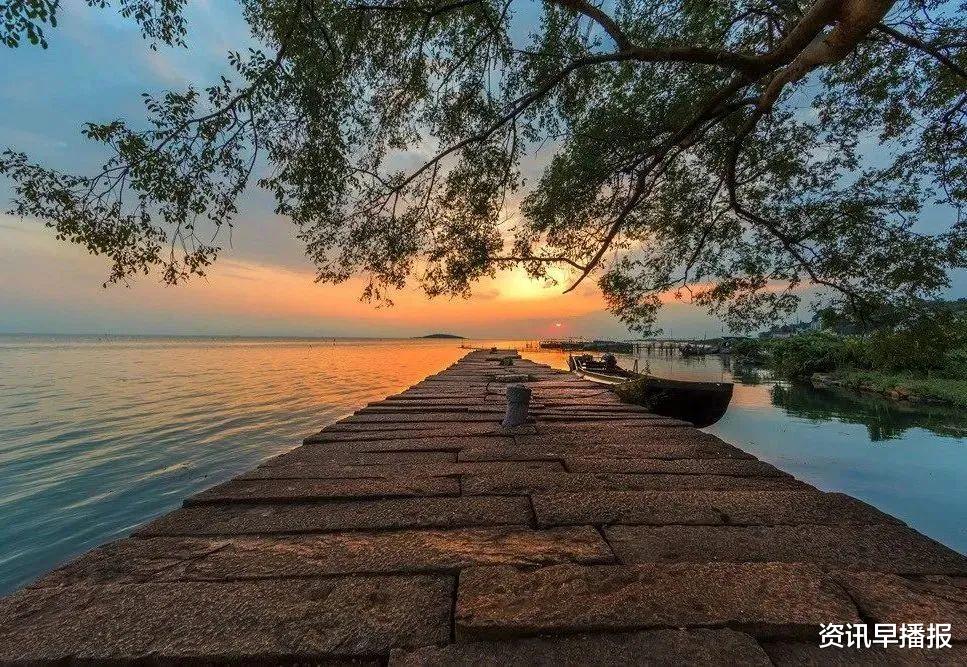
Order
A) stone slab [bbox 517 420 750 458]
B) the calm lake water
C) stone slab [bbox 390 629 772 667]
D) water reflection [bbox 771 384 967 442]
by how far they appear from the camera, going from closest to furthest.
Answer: stone slab [bbox 390 629 772 667] < stone slab [bbox 517 420 750 458] < the calm lake water < water reflection [bbox 771 384 967 442]

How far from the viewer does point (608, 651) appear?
1.66 meters

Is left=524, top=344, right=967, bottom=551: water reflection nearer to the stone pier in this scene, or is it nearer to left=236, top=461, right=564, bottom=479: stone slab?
the stone pier

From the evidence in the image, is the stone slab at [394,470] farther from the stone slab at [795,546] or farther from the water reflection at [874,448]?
Result: the water reflection at [874,448]

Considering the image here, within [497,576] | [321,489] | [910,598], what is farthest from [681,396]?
[497,576]

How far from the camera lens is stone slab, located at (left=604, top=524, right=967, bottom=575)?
92.8 inches

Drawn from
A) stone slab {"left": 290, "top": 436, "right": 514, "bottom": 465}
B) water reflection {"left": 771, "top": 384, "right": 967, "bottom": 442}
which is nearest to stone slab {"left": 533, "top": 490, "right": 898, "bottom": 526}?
stone slab {"left": 290, "top": 436, "right": 514, "bottom": 465}

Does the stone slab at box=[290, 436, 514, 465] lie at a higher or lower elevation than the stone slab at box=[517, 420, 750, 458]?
lower

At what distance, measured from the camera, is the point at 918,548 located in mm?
2510

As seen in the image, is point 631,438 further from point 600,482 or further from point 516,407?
point 600,482

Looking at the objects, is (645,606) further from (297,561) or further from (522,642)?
(297,561)

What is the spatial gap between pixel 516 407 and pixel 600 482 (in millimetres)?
2341

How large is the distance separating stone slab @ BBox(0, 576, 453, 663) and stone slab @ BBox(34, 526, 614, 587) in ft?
0.35

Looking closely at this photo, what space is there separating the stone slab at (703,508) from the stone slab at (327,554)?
1.06 feet

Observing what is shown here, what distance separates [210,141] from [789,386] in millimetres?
35045
